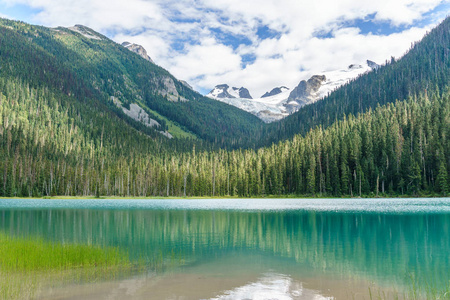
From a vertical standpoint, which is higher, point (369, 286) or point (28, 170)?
point (28, 170)

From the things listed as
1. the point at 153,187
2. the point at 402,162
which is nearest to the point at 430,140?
the point at 402,162

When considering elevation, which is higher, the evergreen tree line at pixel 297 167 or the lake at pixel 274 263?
the evergreen tree line at pixel 297 167

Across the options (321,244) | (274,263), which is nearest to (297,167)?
(321,244)

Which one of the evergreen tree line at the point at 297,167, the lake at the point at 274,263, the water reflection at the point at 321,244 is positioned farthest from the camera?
the evergreen tree line at the point at 297,167

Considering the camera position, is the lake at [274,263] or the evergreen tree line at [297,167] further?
the evergreen tree line at [297,167]

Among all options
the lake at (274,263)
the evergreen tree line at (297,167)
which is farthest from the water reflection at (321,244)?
the evergreen tree line at (297,167)

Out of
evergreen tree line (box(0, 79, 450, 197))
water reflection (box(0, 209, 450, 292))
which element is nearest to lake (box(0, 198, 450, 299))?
water reflection (box(0, 209, 450, 292))

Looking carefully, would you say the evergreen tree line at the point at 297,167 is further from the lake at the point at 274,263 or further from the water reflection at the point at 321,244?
the lake at the point at 274,263

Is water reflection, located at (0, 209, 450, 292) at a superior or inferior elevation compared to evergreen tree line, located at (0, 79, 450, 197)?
inferior

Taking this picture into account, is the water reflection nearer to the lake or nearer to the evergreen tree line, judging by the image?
the lake

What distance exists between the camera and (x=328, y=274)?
19.2 meters

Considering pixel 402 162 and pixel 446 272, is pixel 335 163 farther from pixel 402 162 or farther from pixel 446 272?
pixel 446 272

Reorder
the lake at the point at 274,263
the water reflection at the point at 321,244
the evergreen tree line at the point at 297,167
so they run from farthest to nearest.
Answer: the evergreen tree line at the point at 297,167, the water reflection at the point at 321,244, the lake at the point at 274,263

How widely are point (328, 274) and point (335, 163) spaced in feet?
371
